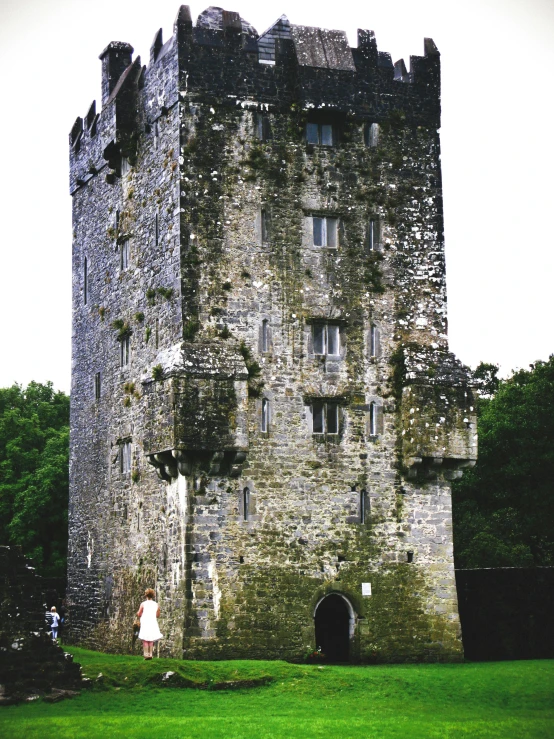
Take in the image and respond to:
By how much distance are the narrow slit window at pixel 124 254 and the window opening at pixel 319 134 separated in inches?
280

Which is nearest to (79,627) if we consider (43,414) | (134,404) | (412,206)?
(134,404)

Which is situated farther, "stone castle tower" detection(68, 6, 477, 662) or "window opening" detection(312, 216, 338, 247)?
"window opening" detection(312, 216, 338, 247)

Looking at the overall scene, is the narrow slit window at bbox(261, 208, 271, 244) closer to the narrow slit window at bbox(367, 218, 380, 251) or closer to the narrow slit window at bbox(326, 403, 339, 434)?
the narrow slit window at bbox(367, 218, 380, 251)

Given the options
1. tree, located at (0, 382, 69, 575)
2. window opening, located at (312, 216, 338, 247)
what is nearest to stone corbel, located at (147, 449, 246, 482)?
window opening, located at (312, 216, 338, 247)

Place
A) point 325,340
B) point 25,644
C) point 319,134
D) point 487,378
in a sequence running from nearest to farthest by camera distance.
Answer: point 25,644
point 325,340
point 319,134
point 487,378

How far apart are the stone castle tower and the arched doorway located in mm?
67

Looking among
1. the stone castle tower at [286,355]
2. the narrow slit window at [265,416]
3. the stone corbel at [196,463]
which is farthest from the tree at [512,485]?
the stone corbel at [196,463]

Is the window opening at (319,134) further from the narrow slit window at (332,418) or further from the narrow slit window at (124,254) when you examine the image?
the narrow slit window at (332,418)

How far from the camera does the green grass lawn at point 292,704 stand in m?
29.3

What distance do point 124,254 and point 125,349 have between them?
314 cm

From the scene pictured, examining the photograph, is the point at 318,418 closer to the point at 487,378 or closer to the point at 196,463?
Answer: the point at 196,463

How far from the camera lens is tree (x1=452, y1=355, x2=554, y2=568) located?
6369 cm

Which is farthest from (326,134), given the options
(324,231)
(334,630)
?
(334,630)

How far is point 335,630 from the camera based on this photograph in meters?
43.8
